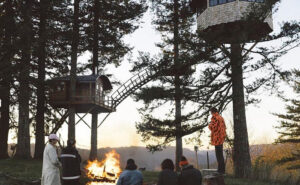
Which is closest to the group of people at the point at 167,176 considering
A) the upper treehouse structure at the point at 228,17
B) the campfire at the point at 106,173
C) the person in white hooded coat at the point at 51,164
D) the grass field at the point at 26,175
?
the person in white hooded coat at the point at 51,164

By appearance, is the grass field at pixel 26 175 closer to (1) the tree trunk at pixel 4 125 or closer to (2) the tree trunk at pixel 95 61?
(1) the tree trunk at pixel 4 125

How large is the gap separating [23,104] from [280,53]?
54.2 feet

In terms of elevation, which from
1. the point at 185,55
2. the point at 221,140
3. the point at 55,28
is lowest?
the point at 221,140

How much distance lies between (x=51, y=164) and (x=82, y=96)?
16474mm

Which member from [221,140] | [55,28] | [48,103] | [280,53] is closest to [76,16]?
[55,28]

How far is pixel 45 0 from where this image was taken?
22578mm

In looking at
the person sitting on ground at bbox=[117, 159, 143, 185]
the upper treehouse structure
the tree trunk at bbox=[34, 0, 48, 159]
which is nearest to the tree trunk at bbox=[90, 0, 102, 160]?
the tree trunk at bbox=[34, 0, 48, 159]

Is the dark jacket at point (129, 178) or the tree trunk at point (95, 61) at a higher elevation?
the tree trunk at point (95, 61)

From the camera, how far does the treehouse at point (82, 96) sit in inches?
1011

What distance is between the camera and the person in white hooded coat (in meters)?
9.17

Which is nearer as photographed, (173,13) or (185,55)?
(185,55)

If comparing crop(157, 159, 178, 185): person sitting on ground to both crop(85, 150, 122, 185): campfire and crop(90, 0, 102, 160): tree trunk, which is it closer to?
crop(85, 150, 122, 185): campfire

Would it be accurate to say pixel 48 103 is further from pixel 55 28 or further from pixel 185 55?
pixel 185 55

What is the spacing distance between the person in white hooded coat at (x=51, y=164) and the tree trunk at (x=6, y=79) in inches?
508
